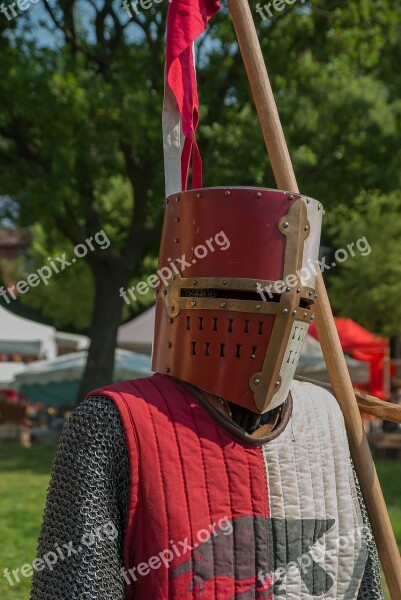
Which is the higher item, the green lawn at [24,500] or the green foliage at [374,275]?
the green foliage at [374,275]

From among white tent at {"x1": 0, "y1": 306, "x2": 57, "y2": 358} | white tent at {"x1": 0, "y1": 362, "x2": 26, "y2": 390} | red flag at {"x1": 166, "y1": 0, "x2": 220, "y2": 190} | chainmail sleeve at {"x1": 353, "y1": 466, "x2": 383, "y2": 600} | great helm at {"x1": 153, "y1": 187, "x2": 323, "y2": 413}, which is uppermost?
red flag at {"x1": 166, "y1": 0, "x2": 220, "y2": 190}

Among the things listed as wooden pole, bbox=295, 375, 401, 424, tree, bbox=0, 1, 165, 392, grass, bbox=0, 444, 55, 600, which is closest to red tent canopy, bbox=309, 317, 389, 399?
tree, bbox=0, 1, 165, 392

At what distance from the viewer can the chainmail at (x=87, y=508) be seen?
2.23 m

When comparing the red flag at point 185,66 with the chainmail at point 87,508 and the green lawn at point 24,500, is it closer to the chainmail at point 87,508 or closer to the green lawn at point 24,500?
the chainmail at point 87,508

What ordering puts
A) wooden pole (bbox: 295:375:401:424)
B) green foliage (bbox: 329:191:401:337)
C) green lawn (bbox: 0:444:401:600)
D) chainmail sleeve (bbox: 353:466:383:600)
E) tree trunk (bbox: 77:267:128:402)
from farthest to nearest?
green foliage (bbox: 329:191:401:337), tree trunk (bbox: 77:267:128:402), green lawn (bbox: 0:444:401:600), wooden pole (bbox: 295:375:401:424), chainmail sleeve (bbox: 353:466:383:600)

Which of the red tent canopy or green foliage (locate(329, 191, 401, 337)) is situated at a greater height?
green foliage (locate(329, 191, 401, 337))

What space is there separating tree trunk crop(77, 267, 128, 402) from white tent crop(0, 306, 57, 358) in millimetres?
3468

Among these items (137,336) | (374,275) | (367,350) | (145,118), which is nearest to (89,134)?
(145,118)

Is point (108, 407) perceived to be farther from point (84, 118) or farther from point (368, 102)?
point (368, 102)

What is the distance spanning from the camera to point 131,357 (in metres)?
19.6

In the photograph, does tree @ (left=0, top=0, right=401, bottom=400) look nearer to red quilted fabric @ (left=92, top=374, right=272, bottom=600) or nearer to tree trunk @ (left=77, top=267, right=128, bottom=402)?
tree trunk @ (left=77, top=267, right=128, bottom=402)

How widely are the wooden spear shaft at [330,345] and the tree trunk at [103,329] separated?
1276 cm


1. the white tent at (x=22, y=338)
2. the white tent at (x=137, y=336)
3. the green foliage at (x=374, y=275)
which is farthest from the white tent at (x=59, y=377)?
the green foliage at (x=374, y=275)

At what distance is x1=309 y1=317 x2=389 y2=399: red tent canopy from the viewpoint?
19.7m
